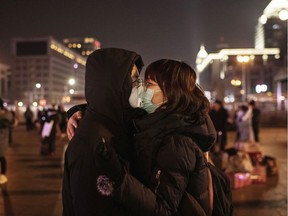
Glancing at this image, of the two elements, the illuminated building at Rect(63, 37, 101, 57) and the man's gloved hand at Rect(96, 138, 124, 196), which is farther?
the illuminated building at Rect(63, 37, 101, 57)

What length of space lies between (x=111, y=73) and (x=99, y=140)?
32cm

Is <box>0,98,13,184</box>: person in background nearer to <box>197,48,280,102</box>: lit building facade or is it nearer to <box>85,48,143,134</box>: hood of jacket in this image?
<box>85,48,143,134</box>: hood of jacket

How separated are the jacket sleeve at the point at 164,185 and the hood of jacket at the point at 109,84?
267 mm

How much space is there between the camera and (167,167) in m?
1.89

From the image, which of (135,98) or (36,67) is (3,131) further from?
(36,67)

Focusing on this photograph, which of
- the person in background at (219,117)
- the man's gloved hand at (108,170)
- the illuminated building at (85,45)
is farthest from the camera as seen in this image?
the illuminated building at (85,45)

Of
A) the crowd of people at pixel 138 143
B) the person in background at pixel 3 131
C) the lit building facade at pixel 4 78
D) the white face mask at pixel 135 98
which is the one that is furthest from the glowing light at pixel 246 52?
the white face mask at pixel 135 98

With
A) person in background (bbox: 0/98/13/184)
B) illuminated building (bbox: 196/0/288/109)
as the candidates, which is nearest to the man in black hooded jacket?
person in background (bbox: 0/98/13/184)

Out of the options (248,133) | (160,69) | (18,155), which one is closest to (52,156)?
(18,155)

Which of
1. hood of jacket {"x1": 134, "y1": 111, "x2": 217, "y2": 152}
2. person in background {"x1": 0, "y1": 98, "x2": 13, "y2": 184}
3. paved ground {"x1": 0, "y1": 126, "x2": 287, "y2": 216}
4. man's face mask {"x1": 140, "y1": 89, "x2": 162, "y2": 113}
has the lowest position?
paved ground {"x1": 0, "y1": 126, "x2": 287, "y2": 216}

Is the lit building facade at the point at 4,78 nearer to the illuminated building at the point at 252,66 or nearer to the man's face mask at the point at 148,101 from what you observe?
the illuminated building at the point at 252,66

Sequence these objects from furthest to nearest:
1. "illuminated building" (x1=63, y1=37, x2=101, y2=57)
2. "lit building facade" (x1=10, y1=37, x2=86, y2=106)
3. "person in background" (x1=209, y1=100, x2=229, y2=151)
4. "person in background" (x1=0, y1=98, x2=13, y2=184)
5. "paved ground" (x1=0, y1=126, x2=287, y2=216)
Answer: "illuminated building" (x1=63, y1=37, x2=101, y2=57), "lit building facade" (x1=10, y1=37, x2=86, y2=106), "person in background" (x1=209, y1=100, x2=229, y2=151), "person in background" (x1=0, y1=98, x2=13, y2=184), "paved ground" (x1=0, y1=126, x2=287, y2=216)

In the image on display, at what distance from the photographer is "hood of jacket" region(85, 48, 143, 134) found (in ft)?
6.41

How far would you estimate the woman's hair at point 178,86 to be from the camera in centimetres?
205
